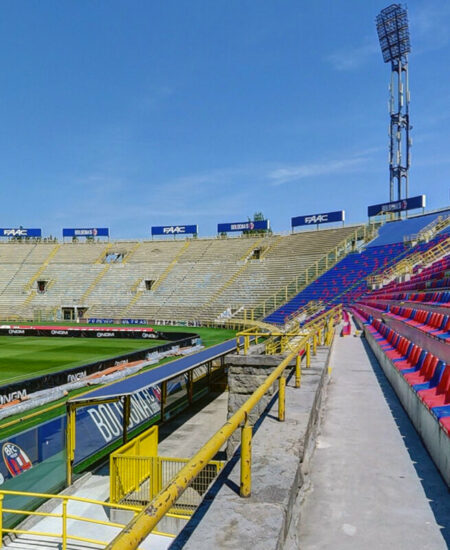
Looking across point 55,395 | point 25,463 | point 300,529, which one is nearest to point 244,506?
point 300,529

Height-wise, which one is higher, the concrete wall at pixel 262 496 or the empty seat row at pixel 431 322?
the empty seat row at pixel 431 322

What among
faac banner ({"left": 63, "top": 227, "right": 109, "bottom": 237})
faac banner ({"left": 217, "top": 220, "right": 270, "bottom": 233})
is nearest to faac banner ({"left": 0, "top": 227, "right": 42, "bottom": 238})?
faac banner ({"left": 63, "top": 227, "right": 109, "bottom": 237})

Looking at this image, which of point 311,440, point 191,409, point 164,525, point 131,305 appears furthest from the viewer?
point 131,305

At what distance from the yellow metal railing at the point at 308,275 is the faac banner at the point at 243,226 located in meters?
15.8

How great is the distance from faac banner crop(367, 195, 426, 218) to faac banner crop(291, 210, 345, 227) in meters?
3.43

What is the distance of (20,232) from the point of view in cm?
7012

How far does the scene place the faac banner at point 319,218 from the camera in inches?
2208

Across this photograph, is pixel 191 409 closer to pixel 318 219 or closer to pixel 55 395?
pixel 55 395

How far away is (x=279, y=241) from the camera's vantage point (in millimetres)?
57219

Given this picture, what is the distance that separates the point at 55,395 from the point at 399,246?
117 feet

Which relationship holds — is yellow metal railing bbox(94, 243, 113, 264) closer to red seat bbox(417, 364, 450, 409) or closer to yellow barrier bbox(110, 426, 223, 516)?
yellow barrier bbox(110, 426, 223, 516)

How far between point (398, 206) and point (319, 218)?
9775mm

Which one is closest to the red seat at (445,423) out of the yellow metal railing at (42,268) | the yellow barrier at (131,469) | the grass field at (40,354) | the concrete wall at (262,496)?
the concrete wall at (262,496)

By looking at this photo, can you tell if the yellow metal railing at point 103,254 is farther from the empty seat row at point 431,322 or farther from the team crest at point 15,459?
the team crest at point 15,459
